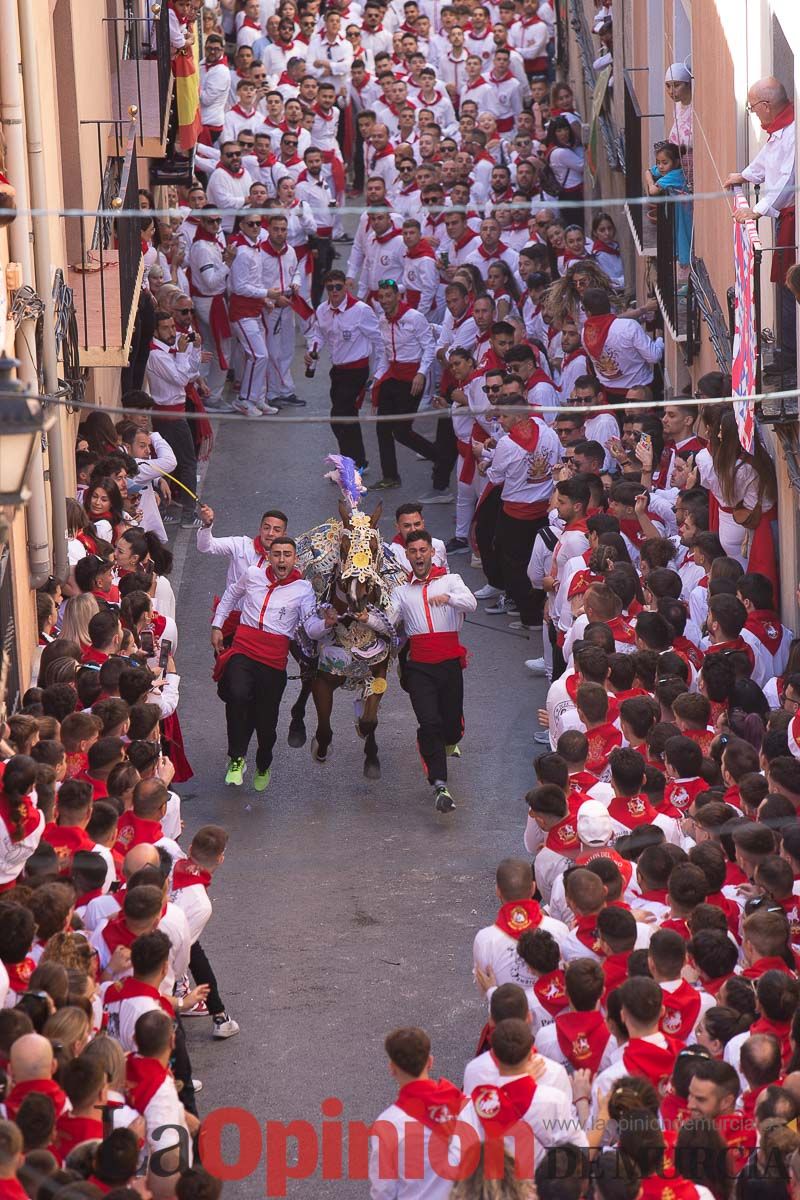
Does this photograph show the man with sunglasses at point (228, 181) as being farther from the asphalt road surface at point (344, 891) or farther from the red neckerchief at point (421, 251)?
the asphalt road surface at point (344, 891)

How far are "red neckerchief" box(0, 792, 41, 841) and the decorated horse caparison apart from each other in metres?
3.23

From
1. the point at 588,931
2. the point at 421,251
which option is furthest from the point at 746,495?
the point at 421,251

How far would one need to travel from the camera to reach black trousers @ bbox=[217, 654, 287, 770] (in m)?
11.9

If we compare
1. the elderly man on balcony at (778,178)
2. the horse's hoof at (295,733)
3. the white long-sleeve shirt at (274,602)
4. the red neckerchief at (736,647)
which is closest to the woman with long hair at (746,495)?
the elderly man on balcony at (778,178)

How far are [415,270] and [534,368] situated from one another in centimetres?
381

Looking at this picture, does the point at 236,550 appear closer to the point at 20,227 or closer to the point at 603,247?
the point at 20,227

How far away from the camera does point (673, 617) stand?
35.7 feet

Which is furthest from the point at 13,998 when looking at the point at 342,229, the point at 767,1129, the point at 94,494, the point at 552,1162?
the point at 342,229

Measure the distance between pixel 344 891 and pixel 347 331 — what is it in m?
6.95

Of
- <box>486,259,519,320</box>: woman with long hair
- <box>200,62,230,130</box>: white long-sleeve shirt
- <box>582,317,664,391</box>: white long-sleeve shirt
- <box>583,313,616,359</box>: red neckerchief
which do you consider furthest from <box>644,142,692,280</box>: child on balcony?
<box>200,62,230,130</box>: white long-sleeve shirt

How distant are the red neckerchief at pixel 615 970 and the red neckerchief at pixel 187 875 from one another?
181cm

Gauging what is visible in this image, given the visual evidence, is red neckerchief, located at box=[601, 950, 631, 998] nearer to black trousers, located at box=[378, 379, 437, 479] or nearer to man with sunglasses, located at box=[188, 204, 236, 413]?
black trousers, located at box=[378, 379, 437, 479]

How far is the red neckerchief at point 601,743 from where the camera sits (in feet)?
32.2

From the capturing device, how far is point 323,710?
1211 cm
